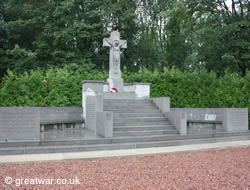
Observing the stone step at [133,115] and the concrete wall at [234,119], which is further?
the stone step at [133,115]

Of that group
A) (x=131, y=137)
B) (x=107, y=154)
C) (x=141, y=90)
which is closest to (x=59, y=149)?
(x=107, y=154)

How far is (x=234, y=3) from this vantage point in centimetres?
2173

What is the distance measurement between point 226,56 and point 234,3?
6441 mm

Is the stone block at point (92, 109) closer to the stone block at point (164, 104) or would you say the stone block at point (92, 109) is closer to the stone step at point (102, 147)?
the stone step at point (102, 147)

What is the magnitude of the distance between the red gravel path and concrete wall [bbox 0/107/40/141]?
63.4 inches

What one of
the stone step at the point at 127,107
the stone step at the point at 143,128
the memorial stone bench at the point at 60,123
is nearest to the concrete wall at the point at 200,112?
the stone step at the point at 127,107

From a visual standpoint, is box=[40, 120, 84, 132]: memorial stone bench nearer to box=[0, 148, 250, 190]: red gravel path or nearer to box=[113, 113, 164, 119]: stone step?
box=[113, 113, 164, 119]: stone step

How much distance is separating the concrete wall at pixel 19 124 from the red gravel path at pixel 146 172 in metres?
1.61

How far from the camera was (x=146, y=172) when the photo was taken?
498 cm

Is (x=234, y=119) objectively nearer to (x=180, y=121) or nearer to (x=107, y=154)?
(x=180, y=121)

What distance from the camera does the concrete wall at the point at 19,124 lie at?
6734 millimetres

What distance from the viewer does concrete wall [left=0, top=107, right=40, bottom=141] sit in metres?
6.73

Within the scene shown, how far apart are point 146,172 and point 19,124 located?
4.07 m

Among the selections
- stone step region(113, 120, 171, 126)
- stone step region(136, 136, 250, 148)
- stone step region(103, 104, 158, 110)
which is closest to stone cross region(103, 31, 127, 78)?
stone step region(103, 104, 158, 110)
